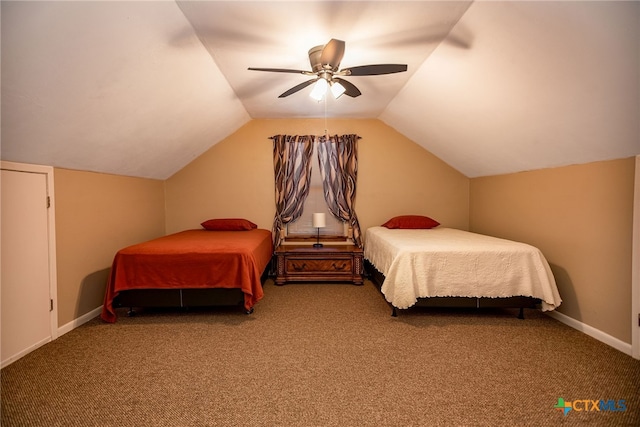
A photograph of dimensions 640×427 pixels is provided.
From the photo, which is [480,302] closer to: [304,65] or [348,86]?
[348,86]

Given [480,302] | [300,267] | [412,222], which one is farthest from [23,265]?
[412,222]

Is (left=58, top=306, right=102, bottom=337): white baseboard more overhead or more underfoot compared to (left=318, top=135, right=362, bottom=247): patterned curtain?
more underfoot

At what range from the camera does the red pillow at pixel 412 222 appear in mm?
4133

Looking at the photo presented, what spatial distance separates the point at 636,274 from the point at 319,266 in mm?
2886

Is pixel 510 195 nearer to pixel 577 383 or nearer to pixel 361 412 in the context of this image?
pixel 577 383

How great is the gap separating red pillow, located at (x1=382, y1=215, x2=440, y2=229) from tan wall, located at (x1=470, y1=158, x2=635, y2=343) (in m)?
1.06

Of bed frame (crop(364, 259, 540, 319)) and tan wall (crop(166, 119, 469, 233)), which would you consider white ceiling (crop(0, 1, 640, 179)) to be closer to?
tan wall (crop(166, 119, 469, 233))

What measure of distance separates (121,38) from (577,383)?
3.54 metres

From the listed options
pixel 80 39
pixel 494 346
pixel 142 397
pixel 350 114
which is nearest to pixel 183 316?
pixel 142 397

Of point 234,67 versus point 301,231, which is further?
point 301,231

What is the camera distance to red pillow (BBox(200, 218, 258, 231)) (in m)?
4.15

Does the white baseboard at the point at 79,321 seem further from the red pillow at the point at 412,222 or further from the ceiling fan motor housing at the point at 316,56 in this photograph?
the red pillow at the point at 412,222

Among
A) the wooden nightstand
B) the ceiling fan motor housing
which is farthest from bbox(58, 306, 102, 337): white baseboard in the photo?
the ceiling fan motor housing

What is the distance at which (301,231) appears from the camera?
4594 mm
